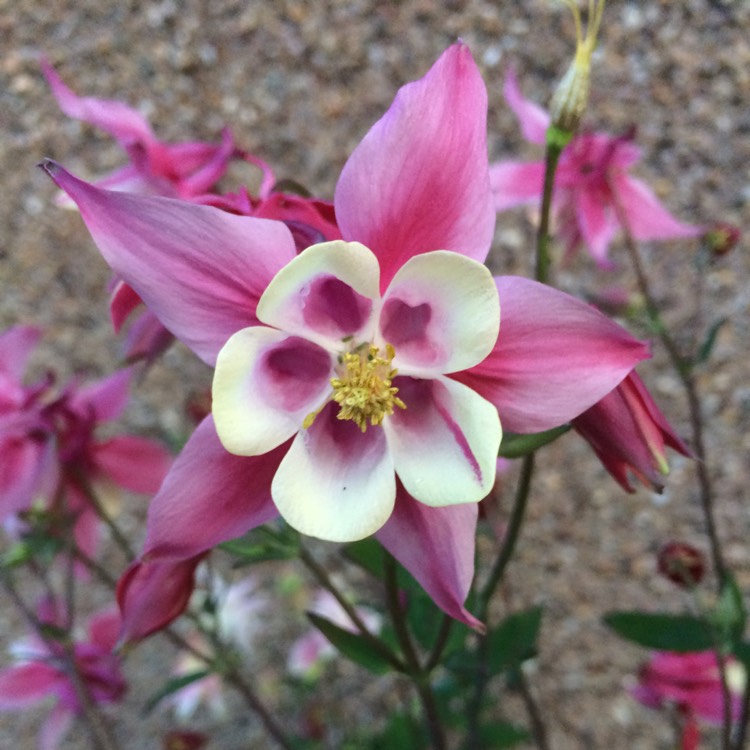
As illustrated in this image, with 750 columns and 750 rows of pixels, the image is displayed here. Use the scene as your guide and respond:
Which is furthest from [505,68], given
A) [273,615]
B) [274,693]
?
[274,693]

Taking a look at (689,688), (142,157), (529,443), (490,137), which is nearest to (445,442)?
(529,443)

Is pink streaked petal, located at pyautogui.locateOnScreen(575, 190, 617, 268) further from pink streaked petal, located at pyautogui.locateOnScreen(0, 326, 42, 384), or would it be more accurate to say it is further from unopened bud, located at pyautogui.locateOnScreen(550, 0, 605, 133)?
pink streaked petal, located at pyautogui.locateOnScreen(0, 326, 42, 384)

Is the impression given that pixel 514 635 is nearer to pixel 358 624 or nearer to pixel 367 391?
pixel 358 624

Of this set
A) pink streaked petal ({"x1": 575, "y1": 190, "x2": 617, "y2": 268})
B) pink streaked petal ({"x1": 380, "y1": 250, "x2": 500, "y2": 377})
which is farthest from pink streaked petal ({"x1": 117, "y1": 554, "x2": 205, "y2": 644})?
pink streaked petal ({"x1": 575, "y1": 190, "x2": 617, "y2": 268})

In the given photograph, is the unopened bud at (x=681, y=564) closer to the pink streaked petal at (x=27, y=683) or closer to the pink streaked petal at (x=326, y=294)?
the pink streaked petal at (x=326, y=294)

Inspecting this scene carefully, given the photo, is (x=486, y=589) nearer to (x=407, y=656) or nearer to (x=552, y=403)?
(x=407, y=656)
